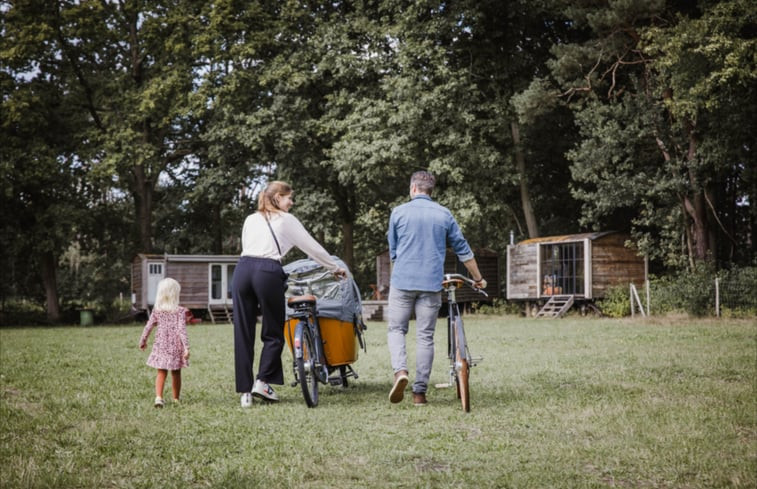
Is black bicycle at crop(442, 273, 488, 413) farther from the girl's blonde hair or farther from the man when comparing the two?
the girl's blonde hair

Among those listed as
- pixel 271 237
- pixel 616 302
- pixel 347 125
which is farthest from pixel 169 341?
pixel 347 125

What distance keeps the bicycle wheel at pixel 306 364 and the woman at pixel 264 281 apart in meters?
0.20

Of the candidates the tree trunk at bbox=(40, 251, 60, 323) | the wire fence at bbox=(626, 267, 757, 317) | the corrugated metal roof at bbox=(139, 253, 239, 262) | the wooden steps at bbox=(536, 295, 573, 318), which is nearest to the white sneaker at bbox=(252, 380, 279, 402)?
the wire fence at bbox=(626, 267, 757, 317)

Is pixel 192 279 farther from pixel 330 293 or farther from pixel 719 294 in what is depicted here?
pixel 330 293

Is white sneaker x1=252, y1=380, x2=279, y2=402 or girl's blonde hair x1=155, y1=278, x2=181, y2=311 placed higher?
girl's blonde hair x1=155, y1=278, x2=181, y2=311

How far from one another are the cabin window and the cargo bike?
22.3 m

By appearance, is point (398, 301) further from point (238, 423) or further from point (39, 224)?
point (39, 224)

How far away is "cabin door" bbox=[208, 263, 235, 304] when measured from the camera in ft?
113

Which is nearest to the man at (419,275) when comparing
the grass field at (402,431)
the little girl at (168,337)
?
the grass field at (402,431)

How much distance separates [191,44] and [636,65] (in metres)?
17.4

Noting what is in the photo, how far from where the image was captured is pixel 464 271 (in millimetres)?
35156

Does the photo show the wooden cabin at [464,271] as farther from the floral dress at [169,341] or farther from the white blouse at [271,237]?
the white blouse at [271,237]

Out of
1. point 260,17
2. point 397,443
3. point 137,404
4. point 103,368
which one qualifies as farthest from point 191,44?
point 397,443

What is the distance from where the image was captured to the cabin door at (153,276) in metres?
33.3
